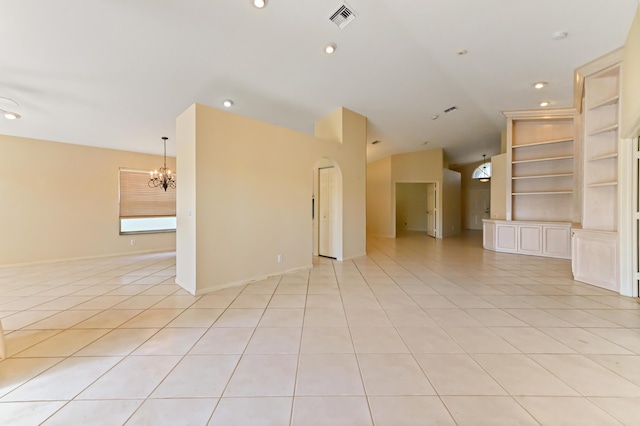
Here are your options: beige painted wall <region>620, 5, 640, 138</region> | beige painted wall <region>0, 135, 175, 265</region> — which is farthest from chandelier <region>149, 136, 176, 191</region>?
beige painted wall <region>620, 5, 640, 138</region>

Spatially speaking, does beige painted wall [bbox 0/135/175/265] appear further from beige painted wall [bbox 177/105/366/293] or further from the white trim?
the white trim

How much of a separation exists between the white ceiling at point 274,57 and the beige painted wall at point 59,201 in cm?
45

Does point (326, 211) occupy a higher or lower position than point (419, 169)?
lower

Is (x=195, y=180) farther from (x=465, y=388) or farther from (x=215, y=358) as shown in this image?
(x=465, y=388)

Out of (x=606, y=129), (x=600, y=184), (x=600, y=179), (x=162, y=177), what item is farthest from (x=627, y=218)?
(x=162, y=177)

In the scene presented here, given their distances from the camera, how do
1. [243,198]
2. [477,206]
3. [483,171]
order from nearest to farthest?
[243,198]
[483,171]
[477,206]

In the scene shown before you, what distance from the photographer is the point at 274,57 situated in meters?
3.65

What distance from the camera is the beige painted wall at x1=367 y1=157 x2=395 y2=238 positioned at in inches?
364

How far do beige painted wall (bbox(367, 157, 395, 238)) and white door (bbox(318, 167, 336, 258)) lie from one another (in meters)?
4.11

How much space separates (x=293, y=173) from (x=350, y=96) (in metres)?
2.02

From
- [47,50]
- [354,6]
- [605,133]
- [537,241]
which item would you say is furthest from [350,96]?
[537,241]

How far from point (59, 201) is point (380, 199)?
919 cm

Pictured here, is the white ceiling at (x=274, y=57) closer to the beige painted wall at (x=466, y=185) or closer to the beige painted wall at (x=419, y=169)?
the beige painted wall at (x=419, y=169)

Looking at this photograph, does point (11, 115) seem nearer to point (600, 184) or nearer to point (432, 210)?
point (600, 184)
